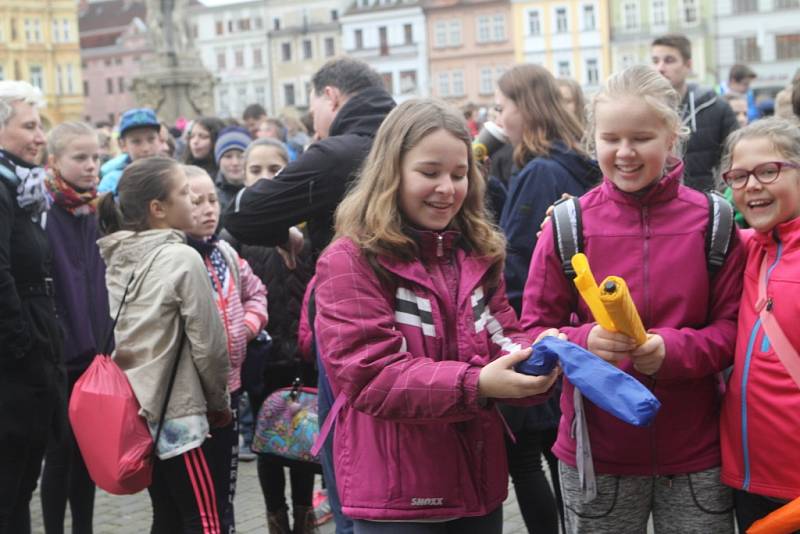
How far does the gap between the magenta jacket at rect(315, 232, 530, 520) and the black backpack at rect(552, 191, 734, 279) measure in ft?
1.19

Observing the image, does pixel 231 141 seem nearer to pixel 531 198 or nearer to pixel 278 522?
pixel 278 522

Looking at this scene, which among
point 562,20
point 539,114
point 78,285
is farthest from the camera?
point 562,20

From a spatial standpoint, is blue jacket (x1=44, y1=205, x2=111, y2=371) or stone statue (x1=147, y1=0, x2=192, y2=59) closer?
blue jacket (x1=44, y1=205, x2=111, y2=371)

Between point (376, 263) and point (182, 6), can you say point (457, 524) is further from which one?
point (182, 6)

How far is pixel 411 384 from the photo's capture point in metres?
3.11

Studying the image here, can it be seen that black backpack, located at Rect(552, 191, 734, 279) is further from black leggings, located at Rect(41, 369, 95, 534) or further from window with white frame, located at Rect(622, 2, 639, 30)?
window with white frame, located at Rect(622, 2, 639, 30)

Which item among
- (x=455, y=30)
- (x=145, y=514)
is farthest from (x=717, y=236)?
(x=455, y=30)

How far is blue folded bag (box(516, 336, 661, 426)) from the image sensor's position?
2881 mm

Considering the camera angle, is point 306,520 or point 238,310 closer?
point 238,310

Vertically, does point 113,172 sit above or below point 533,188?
above

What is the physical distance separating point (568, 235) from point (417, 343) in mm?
700

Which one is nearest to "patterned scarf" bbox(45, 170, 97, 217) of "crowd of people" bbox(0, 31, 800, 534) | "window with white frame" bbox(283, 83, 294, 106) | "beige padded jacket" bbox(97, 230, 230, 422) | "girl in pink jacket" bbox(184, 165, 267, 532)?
"girl in pink jacket" bbox(184, 165, 267, 532)

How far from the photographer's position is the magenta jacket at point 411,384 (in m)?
3.14

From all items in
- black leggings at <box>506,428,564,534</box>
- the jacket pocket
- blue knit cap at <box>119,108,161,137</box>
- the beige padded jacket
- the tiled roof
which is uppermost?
the tiled roof
